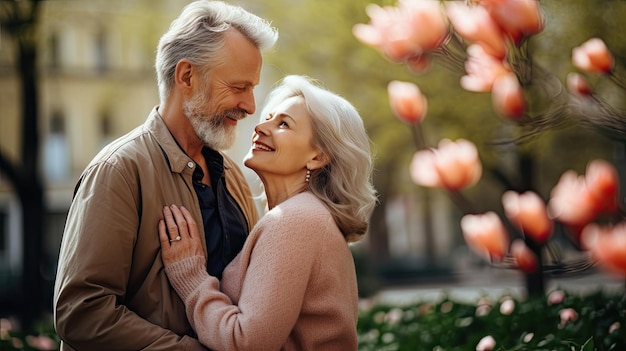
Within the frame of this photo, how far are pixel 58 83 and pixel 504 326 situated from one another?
91.0 ft

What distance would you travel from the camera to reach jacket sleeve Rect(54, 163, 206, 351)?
291 cm

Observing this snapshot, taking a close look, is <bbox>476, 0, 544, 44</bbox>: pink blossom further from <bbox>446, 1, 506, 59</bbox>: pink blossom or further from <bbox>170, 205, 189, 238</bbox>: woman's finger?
<bbox>170, 205, 189, 238</bbox>: woman's finger

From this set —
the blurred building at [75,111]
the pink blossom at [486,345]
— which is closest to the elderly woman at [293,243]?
the pink blossom at [486,345]

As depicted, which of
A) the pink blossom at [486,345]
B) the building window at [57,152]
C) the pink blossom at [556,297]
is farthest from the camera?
the building window at [57,152]

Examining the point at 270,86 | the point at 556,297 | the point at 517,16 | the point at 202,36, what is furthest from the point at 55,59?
the point at 517,16

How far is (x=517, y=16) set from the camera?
292cm

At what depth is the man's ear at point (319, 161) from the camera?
342cm

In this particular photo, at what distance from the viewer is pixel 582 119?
3.34 metres

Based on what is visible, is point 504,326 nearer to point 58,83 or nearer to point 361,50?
point 361,50

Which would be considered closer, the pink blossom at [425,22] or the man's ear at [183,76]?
the pink blossom at [425,22]

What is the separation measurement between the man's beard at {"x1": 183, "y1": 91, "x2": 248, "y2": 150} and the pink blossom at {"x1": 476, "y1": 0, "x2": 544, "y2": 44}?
1.16 m

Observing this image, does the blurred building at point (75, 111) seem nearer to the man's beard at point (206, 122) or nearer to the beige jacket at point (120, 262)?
the man's beard at point (206, 122)

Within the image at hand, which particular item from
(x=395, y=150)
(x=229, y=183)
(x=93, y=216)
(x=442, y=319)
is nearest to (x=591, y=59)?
(x=229, y=183)

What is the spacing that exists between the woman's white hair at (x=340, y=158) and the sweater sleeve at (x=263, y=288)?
26 centimetres
